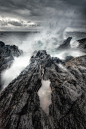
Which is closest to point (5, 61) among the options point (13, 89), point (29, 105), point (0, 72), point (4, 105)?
point (0, 72)

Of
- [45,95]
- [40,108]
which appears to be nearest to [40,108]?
[40,108]

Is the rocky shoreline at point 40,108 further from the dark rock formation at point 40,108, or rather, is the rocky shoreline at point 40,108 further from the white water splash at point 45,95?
the white water splash at point 45,95

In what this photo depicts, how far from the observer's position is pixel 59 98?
9180mm

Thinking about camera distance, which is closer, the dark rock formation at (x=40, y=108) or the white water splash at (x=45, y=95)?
the dark rock formation at (x=40, y=108)

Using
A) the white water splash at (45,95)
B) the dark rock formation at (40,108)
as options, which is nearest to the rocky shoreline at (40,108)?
the dark rock formation at (40,108)

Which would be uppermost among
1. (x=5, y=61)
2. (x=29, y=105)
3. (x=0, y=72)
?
(x=5, y=61)

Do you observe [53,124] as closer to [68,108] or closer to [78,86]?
[68,108]

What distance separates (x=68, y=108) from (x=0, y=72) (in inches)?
658

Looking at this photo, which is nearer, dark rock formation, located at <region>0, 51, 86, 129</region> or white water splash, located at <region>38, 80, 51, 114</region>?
dark rock formation, located at <region>0, 51, 86, 129</region>

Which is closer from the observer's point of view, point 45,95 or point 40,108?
point 40,108

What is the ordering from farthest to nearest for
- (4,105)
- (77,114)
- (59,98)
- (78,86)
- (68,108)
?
(78,86) < (59,98) < (4,105) < (68,108) < (77,114)

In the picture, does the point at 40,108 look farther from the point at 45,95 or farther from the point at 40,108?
the point at 45,95

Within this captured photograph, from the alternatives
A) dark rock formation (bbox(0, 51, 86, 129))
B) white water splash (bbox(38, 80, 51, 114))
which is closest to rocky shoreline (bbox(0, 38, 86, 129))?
dark rock formation (bbox(0, 51, 86, 129))

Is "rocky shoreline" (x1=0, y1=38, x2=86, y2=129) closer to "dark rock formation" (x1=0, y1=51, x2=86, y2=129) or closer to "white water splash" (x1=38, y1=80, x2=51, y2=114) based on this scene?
"dark rock formation" (x1=0, y1=51, x2=86, y2=129)
